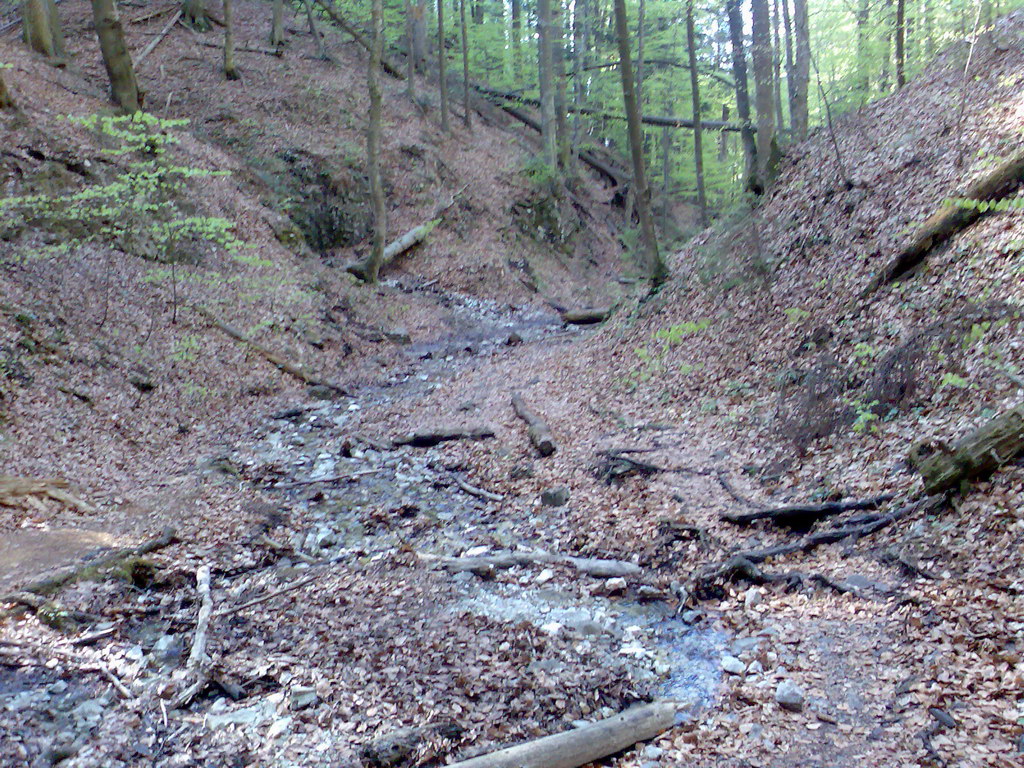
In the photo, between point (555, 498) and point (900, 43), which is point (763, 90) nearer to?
point (900, 43)

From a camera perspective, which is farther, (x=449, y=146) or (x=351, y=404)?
(x=449, y=146)

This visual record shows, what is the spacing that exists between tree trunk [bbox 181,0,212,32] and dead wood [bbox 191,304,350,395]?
17.5m

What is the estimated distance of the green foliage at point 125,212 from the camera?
12.8 metres

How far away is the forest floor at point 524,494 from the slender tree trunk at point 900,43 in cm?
91

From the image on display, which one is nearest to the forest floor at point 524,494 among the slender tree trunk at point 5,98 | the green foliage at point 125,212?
the slender tree trunk at point 5,98

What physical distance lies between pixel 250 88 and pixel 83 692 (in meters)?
23.7

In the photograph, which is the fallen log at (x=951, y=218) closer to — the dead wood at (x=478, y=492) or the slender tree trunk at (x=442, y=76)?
the dead wood at (x=478, y=492)

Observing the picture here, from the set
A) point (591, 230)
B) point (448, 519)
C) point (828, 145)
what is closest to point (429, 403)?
point (448, 519)

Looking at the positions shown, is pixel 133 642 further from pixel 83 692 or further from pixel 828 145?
pixel 828 145

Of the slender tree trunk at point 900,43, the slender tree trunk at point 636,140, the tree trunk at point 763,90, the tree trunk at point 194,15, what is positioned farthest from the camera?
the tree trunk at point 194,15

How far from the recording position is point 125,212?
1507cm

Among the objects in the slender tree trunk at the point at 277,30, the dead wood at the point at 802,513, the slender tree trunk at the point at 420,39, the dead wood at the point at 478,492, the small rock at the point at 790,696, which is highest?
the slender tree trunk at the point at 420,39

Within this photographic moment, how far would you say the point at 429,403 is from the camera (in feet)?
46.1

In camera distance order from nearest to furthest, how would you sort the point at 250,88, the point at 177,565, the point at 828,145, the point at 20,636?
the point at 20,636, the point at 177,565, the point at 828,145, the point at 250,88
